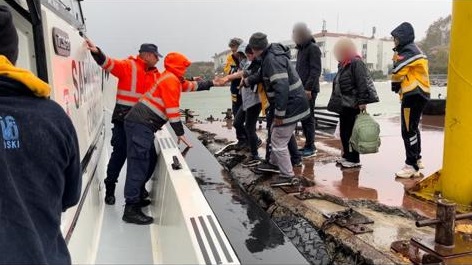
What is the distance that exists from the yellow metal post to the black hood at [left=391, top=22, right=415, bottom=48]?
1.06 metres

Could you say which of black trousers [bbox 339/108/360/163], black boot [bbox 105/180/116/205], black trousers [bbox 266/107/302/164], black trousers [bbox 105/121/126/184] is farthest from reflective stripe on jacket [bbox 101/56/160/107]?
black trousers [bbox 339/108/360/163]

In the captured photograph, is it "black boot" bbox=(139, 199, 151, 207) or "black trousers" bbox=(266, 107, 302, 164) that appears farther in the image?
"black trousers" bbox=(266, 107, 302, 164)

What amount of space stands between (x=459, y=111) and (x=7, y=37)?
10.3ft

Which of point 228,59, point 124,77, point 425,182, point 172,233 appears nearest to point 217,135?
point 228,59

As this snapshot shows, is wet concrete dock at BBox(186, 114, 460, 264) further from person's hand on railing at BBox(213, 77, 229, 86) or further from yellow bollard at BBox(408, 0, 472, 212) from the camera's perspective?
person's hand on railing at BBox(213, 77, 229, 86)

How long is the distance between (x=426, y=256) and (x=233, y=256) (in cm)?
125

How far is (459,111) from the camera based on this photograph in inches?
128

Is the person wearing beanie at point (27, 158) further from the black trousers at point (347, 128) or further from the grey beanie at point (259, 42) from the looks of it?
the black trousers at point (347, 128)

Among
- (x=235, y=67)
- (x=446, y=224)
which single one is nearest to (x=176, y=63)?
(x=446, y=224)

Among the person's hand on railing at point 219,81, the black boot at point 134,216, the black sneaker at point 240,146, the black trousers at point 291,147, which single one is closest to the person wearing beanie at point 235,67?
the black sneaker at point 240,146

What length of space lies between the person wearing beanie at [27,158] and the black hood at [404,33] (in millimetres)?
3778

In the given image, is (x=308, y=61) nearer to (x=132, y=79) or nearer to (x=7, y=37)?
(x=132, y=79)

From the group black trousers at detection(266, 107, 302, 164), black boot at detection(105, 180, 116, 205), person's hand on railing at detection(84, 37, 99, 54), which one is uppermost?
person's hand on railing at detection(84, 37, 99, 54)

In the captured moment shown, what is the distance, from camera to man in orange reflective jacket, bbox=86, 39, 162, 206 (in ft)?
13.9
